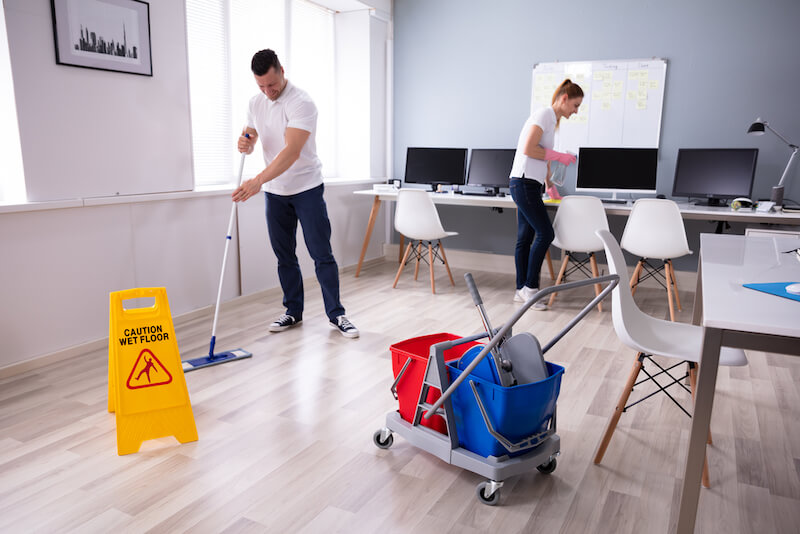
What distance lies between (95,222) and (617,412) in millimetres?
2611

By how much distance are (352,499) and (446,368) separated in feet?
1.60

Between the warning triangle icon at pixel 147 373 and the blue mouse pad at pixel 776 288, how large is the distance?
1905mm

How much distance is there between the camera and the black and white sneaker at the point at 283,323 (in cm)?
341

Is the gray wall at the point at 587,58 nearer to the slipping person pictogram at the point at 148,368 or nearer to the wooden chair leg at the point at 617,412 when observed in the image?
the wooden chair leg at the point at 617,412

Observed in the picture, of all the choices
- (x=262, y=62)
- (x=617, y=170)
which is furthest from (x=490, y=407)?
(x=617, y=170)

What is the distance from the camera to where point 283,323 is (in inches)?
137

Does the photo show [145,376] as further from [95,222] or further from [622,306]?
[622,306]

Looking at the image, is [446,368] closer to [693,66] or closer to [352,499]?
[352,499]

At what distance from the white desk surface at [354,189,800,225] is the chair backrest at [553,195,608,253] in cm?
29

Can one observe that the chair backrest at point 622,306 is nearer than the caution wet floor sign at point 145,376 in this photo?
Yes

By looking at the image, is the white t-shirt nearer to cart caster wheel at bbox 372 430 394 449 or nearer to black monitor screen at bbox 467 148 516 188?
black monitor screen at bbox 467 148 516 188

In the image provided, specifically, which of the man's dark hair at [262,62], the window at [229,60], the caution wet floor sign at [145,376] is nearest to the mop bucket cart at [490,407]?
the caution wet floor sign at [145,376]

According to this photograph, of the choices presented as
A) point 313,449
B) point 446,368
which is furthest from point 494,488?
point 313,449

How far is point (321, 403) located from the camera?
2479 millimetres
